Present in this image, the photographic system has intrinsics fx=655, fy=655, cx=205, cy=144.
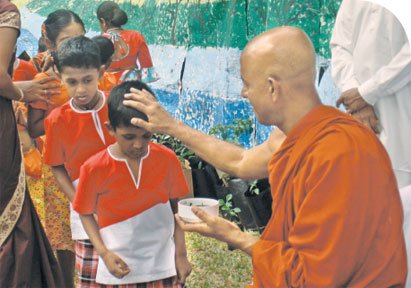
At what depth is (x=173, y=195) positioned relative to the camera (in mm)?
2570

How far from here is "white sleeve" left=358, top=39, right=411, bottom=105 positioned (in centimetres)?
263

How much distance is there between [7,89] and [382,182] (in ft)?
5.58

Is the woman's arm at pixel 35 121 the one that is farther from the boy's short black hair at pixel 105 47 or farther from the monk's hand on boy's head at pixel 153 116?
the monk's hand on boy's head at pixel 153 116

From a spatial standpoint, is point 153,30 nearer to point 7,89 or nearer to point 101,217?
point 7,89

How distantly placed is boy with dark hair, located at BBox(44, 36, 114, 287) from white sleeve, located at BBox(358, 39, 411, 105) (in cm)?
109

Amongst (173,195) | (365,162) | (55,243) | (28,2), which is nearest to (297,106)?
(365,162)

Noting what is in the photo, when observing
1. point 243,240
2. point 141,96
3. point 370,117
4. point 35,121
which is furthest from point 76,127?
point 370,117

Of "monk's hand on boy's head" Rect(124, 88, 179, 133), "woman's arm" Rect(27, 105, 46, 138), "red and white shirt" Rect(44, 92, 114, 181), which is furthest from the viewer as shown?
"woman's arm" Rect(27, 105, 46, 138)

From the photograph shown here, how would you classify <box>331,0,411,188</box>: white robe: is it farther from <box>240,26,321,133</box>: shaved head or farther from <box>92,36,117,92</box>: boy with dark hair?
<box>92,36,117,92</box>: boy with dark hair

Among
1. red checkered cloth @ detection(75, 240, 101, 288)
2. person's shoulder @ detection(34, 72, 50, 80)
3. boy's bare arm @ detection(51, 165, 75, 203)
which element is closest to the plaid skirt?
red checkered cloth @ detection(75, 240, 101, 288)

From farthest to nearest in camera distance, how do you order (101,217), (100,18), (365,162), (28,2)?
1. (28,2)
2. (100,18)
3. (101,217)
4. (365,162)

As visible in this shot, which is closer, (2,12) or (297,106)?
(297,106)

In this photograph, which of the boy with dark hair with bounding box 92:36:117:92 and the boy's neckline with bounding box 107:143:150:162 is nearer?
the boy's neckline with bounding box 107:143:150:162

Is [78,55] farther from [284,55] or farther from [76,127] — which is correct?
[284,55]
